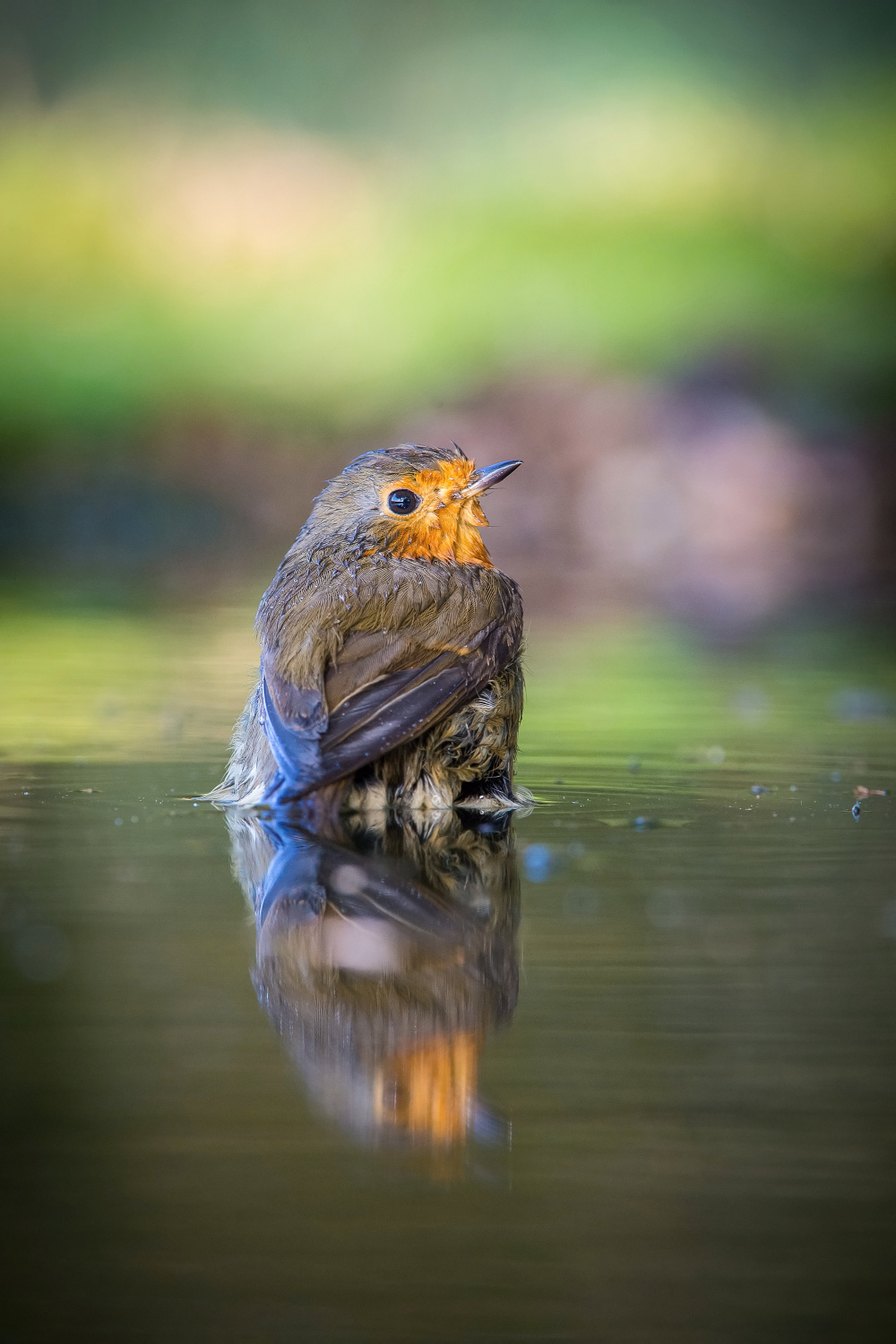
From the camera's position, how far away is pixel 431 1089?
6.72 feet

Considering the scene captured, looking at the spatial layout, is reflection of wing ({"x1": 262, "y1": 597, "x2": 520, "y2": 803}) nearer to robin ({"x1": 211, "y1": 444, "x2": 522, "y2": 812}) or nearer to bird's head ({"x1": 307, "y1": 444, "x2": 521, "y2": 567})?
robin ({"x1": 211, "y1": 444, "x2": 522, "y2": 812})

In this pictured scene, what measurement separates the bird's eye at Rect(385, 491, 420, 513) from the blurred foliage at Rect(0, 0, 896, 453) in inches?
576

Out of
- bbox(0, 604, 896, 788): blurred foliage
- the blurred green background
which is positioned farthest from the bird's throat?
the blurred green background

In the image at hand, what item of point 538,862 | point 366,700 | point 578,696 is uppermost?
point 578,696

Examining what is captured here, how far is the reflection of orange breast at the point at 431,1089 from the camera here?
1.95m

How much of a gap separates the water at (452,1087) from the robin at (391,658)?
261 mm

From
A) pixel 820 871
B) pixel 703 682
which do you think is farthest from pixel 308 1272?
pixel 703 682

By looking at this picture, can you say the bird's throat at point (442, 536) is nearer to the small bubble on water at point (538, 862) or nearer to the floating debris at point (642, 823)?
the floating debris at point (642, 823)

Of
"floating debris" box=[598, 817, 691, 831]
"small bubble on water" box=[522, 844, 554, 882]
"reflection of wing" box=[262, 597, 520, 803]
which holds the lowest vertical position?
"small bubble on water" box=[522, 844, 554, 882]

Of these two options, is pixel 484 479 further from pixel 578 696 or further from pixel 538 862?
pixel 578 696

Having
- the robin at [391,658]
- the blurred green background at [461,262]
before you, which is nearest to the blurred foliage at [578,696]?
the robin at [391,658]

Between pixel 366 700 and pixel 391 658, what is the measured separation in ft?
0.51

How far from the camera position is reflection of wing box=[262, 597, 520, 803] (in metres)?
3.75

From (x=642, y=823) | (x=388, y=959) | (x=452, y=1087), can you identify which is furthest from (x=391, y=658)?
(x=452, y=1087)
